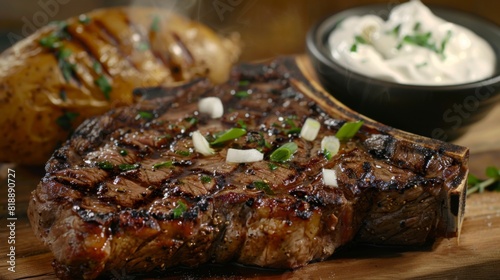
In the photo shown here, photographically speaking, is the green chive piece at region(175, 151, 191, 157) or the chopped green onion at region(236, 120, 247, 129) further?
the chopped green onion at region(236, 120, 247, 129)

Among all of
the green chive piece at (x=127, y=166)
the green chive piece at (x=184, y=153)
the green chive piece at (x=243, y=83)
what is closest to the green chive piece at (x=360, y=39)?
the green chive piece at (x=243, y=83)

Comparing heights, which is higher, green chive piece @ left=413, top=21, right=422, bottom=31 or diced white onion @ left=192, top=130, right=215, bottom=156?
green chive piece @ left=413, top=21, right=422, bottom=31

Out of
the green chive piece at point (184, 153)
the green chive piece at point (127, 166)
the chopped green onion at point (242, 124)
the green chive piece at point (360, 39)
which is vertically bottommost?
the chopped green onion at point (242, 124)

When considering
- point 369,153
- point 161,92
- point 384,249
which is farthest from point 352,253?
point 161,92

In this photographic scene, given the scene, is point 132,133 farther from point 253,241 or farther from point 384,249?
point 384,249

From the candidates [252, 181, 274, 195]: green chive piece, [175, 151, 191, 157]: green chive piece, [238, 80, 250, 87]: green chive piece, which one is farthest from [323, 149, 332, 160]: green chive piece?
[238, 80, 250, 87]: green chive piece

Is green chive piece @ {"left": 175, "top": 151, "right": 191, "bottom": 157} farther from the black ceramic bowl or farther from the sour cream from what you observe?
the sour cream

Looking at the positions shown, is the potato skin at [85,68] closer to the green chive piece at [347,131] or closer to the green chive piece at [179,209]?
the green chive piece at [179,209]

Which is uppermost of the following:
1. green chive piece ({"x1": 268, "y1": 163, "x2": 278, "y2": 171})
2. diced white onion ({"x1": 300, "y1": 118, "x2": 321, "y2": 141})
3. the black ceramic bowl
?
green chive piece ({"x1": 268, "y1": 163, "x2": 278, "y2": 171})
